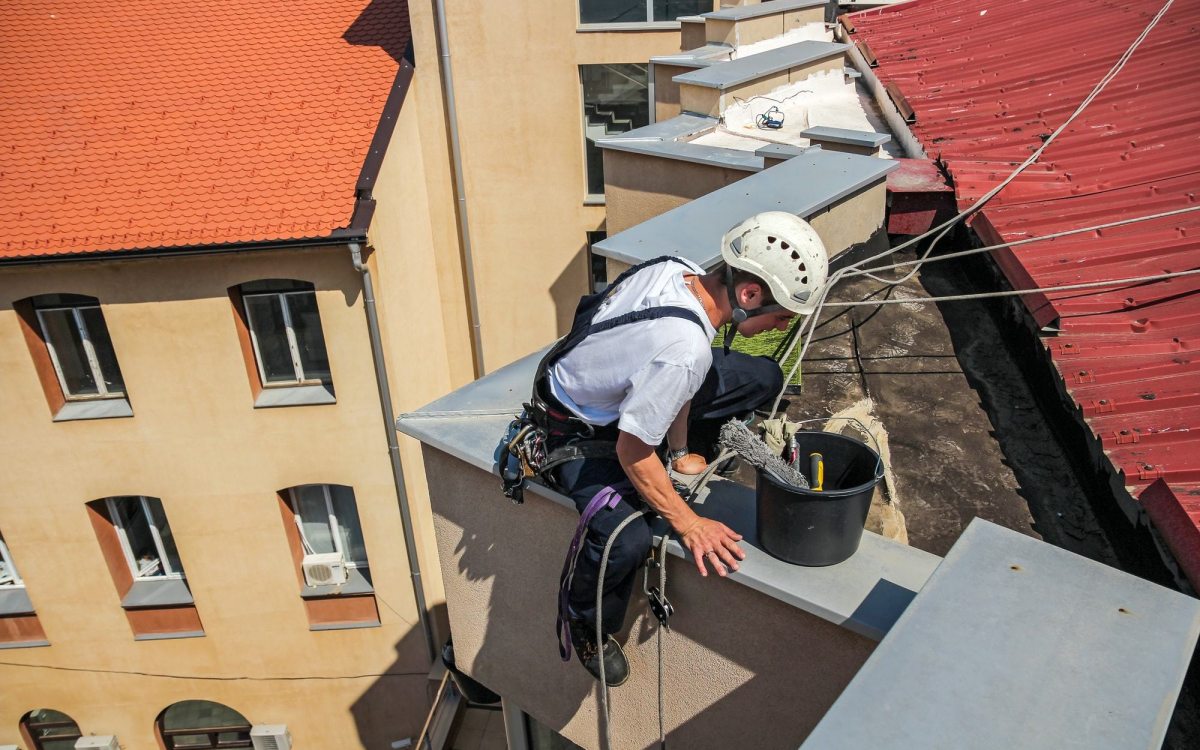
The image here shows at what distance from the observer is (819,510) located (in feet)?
9.67

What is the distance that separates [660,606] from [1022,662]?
1.49 meters

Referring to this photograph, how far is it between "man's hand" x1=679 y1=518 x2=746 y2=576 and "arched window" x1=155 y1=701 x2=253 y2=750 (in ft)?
47.0

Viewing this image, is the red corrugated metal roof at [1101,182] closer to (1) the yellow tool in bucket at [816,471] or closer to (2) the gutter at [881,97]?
(2) the gutter at [881,97]

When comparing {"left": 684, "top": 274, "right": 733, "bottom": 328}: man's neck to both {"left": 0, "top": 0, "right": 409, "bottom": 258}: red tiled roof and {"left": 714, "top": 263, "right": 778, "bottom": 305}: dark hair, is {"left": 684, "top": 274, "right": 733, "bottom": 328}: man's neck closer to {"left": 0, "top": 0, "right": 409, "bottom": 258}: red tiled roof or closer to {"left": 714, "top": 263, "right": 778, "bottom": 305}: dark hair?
{"left": 714, "top": 263, "right": 778, "bottom": 305}: dark hair

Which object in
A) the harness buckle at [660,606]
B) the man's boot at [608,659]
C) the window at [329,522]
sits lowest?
the window at [329,522]

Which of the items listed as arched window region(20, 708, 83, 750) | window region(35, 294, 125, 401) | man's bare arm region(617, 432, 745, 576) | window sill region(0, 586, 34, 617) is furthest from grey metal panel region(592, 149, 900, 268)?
arched window region(20, 708, 83, 750)

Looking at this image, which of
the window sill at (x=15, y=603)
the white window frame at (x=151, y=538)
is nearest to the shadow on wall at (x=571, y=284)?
the white window frame at (x=151, y=538)

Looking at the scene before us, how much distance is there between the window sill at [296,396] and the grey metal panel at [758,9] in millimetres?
7563

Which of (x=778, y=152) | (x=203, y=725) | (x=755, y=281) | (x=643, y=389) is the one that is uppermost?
(x=755, y=281)

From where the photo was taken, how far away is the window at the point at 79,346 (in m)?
12.1

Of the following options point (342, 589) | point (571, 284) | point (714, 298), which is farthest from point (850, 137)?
point (342, 589)

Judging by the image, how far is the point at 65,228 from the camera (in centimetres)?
1131

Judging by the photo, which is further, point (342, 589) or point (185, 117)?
point (342, 589)

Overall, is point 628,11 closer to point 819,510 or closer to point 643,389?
point 643,389
